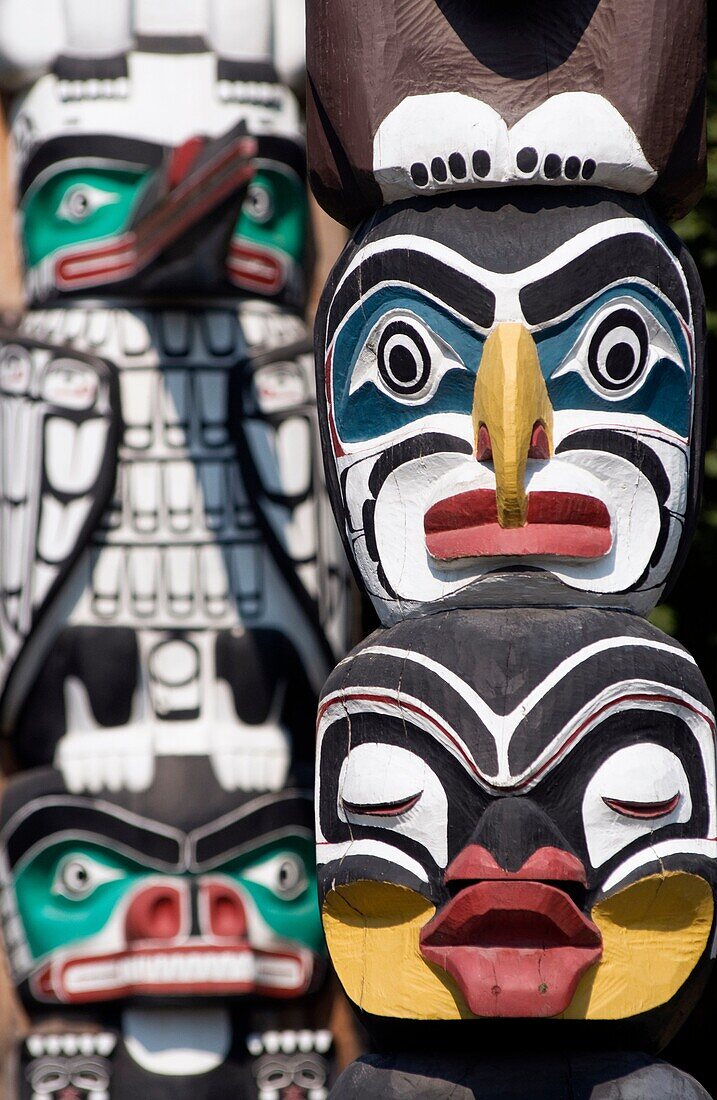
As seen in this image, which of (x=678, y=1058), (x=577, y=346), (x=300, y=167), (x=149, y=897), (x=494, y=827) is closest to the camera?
(x=494, y=827)

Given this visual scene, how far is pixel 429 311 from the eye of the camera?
3.98 meters

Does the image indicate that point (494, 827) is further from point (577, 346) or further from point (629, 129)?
point (629, 129)

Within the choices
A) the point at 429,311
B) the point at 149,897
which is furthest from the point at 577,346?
the point at 149,897

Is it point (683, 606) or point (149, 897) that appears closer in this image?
point (149, 897)

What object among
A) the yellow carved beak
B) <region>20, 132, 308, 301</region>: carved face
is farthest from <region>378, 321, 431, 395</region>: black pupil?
<region>20, 132, 308, 301</region>: carved face

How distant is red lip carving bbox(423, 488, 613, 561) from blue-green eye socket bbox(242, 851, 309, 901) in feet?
6.68

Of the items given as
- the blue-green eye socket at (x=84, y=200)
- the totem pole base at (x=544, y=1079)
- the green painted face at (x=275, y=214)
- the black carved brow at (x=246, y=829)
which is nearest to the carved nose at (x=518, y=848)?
the totem pole base at (x=544, y=1079)

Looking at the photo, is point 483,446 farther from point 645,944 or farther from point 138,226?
point 138,226

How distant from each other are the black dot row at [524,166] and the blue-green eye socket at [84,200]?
220 cm

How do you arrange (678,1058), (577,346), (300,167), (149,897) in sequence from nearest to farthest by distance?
(577,346) < (149,897) < (300,167) < (678,1058)

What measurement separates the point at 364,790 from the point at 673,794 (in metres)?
0.56

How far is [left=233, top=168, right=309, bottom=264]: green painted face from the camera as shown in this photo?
20.0 ft

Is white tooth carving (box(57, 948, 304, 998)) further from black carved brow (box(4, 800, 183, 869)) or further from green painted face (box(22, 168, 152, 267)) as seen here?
green painted face (box(22, 168, 152, 267))

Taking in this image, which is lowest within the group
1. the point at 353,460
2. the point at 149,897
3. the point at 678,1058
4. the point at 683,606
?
the point at 678,1058
